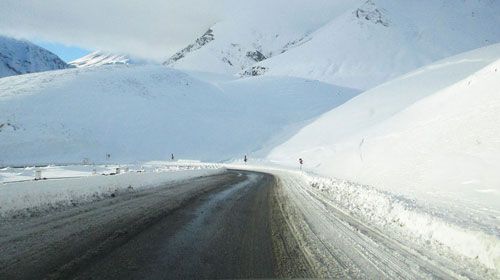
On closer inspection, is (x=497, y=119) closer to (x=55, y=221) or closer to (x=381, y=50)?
(x=55, y=221)

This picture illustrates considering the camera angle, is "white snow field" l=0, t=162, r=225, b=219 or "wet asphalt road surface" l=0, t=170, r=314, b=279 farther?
"white snow field" l=0, t=162, r=225, b=219

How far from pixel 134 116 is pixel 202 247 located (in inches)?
3009

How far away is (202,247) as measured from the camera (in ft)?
23.2

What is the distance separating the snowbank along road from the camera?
570 cm

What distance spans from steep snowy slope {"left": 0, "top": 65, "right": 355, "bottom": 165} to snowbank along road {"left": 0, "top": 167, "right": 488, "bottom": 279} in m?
55.9

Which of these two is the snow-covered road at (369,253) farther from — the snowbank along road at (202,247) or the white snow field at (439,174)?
the white snow field at (439,174)

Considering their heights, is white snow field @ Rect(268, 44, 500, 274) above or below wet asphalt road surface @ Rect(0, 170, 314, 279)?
above

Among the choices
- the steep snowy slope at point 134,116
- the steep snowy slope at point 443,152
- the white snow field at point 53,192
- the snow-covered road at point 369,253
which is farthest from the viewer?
the steep snowy slope at point 134,116

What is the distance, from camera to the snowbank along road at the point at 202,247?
224 inches

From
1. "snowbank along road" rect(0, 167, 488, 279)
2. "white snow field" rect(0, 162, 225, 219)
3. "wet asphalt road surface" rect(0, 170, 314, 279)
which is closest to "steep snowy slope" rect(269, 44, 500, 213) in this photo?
"snowbank along road" rect(0, 167, 488, 279)

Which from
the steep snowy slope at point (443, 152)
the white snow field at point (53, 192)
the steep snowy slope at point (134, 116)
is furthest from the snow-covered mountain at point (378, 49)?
the white snow field at point (53, 192)

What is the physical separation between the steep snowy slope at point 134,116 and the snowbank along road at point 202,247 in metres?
55.9

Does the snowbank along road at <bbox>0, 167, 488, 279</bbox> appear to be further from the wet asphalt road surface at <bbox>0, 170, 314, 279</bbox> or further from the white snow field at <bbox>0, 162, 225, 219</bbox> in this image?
the white snow field at <bbox>0, 162, 225, 219</bbox>

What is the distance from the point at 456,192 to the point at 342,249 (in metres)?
9.35
